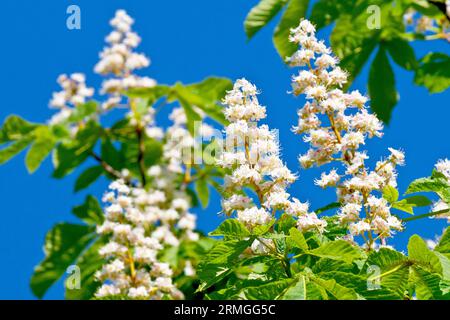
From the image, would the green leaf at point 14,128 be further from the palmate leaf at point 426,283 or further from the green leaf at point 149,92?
the palmate leaf at point 426,283

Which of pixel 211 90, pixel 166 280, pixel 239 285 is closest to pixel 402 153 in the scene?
pixel 239 285

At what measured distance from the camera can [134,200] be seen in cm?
317

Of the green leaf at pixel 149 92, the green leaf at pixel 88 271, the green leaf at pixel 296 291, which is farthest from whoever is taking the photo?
the green leaf at pixel 88 271

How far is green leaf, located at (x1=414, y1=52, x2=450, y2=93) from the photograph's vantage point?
2576 millimetres

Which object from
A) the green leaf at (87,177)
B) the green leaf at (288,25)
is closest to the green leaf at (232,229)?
the green leaf at (288,25)

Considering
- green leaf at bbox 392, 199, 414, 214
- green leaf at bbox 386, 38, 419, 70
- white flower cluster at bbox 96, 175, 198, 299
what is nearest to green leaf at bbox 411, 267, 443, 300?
green leaf at bbox 392, 199, 414, 214

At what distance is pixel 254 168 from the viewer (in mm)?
1735

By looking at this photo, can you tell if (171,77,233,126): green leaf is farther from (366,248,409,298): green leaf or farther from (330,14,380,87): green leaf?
(366,248,409,298): green leaf

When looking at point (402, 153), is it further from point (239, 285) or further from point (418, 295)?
point (239, 285)

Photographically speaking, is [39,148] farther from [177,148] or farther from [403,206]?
[403,206]

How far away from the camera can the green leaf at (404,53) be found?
2.50 meters

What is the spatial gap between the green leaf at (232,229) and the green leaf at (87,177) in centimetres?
178

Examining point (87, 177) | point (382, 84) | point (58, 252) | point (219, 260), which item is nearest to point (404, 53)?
point (382, 84)

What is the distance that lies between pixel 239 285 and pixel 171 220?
1907mm
